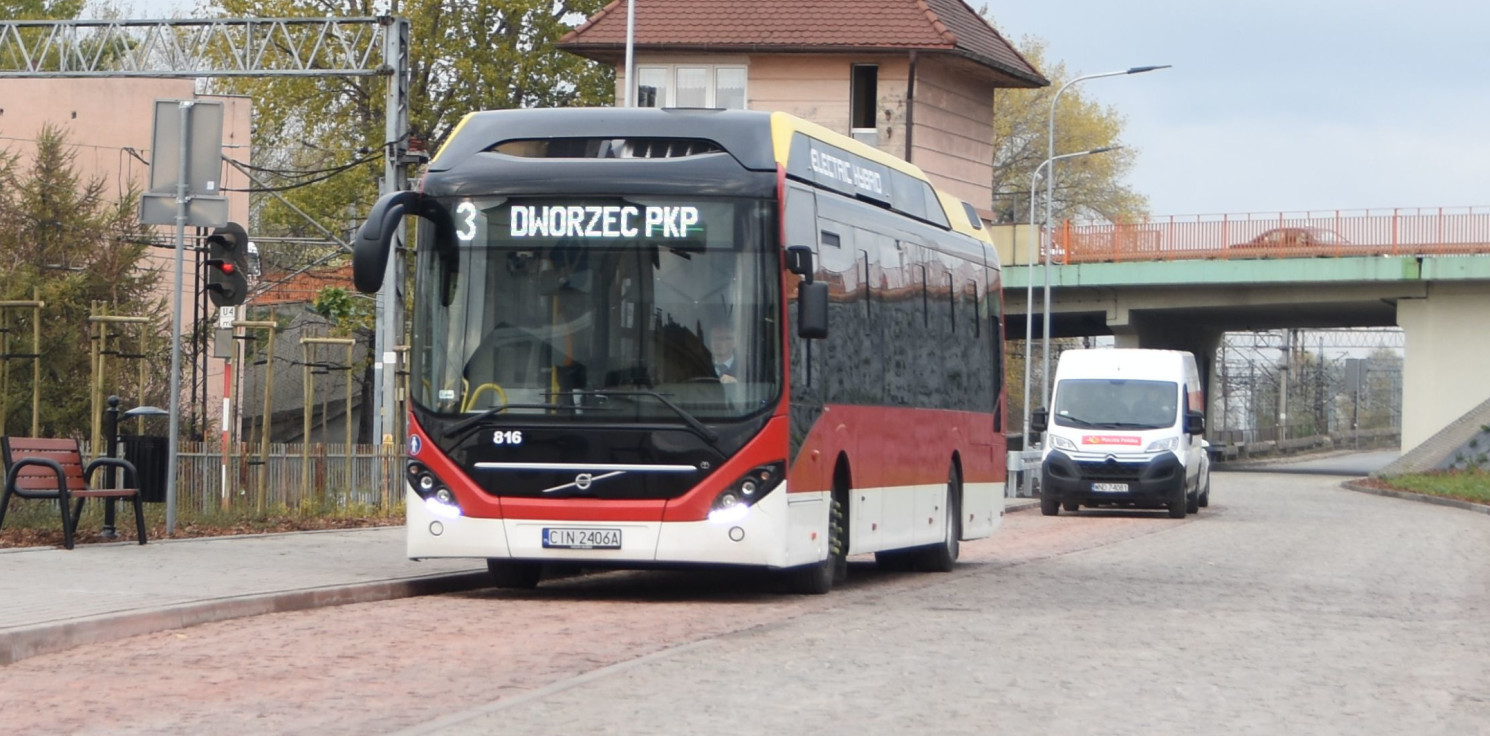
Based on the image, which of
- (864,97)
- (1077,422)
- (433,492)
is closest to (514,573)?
(433,492)

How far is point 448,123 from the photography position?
54000 mm

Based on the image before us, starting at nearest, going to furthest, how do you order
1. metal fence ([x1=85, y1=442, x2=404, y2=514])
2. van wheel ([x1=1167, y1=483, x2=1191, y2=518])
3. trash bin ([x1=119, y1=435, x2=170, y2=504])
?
trash bin ([x1=119, y1=435, x2=170, y2=504]) → metal fence ([x1=85, y1=442, x2=404, y2=514]) → van wheel ([x1=1167, y1=483, x2=1191, y2=518])

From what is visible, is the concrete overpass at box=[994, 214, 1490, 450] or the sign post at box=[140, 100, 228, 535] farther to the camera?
the concrete overpass at box=[994, 214, 1490, 450]

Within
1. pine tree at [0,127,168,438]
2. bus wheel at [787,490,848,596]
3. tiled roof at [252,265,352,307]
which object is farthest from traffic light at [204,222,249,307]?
tiled roof at [252,265,352,307]

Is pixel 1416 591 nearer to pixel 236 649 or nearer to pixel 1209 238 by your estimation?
pixel 236 649

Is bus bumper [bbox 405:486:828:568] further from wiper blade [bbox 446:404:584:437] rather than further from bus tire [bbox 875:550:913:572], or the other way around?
bus tire [bbox 875:550:913:572]

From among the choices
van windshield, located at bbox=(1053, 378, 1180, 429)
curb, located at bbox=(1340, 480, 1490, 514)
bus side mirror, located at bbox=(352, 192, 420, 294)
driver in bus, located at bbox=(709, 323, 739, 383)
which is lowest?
curb, located at bbox=(1340, 480, 1490, 514)

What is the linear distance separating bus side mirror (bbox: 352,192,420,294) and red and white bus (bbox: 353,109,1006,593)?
41mm

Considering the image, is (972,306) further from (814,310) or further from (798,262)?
(814,310)

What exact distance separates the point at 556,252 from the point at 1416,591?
26.0 ft

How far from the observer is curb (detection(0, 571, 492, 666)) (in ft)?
33.6

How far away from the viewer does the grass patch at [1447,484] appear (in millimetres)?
43656

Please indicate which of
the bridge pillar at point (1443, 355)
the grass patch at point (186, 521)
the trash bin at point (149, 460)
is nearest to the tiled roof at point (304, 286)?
the bridge pillar at point (1443, 355)

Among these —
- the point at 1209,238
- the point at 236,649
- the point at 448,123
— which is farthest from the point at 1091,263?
the point at 236,649
